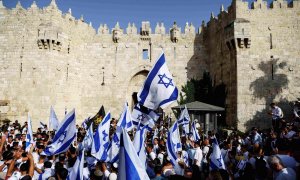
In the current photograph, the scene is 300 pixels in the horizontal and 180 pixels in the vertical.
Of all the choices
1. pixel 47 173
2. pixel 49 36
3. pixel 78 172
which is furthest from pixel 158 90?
pixel 49 36

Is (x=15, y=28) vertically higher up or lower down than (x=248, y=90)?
higher up

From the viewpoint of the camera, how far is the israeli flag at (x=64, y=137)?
694cm

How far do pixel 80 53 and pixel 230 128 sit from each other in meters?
14.2

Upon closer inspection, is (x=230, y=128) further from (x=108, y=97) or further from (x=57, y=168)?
(x=57, y=168)

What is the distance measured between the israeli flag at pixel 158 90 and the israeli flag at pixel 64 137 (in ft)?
6.80

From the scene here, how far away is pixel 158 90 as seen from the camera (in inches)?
237

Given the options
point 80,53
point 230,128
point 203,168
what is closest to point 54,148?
point 203,168

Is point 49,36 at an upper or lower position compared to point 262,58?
upper

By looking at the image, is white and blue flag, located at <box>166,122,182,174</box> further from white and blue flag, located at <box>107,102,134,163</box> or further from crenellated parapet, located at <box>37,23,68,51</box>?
crenellated parapet, located at <box>37,23,68,51</box>

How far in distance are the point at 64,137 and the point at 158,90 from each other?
2856 millimetres

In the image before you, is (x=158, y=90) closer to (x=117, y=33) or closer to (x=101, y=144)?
(x=101, y=144)

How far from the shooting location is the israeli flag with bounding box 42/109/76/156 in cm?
694

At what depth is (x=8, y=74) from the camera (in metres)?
21.4

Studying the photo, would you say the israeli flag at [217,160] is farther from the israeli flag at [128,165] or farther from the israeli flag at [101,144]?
the israeli flag at [128,165]
